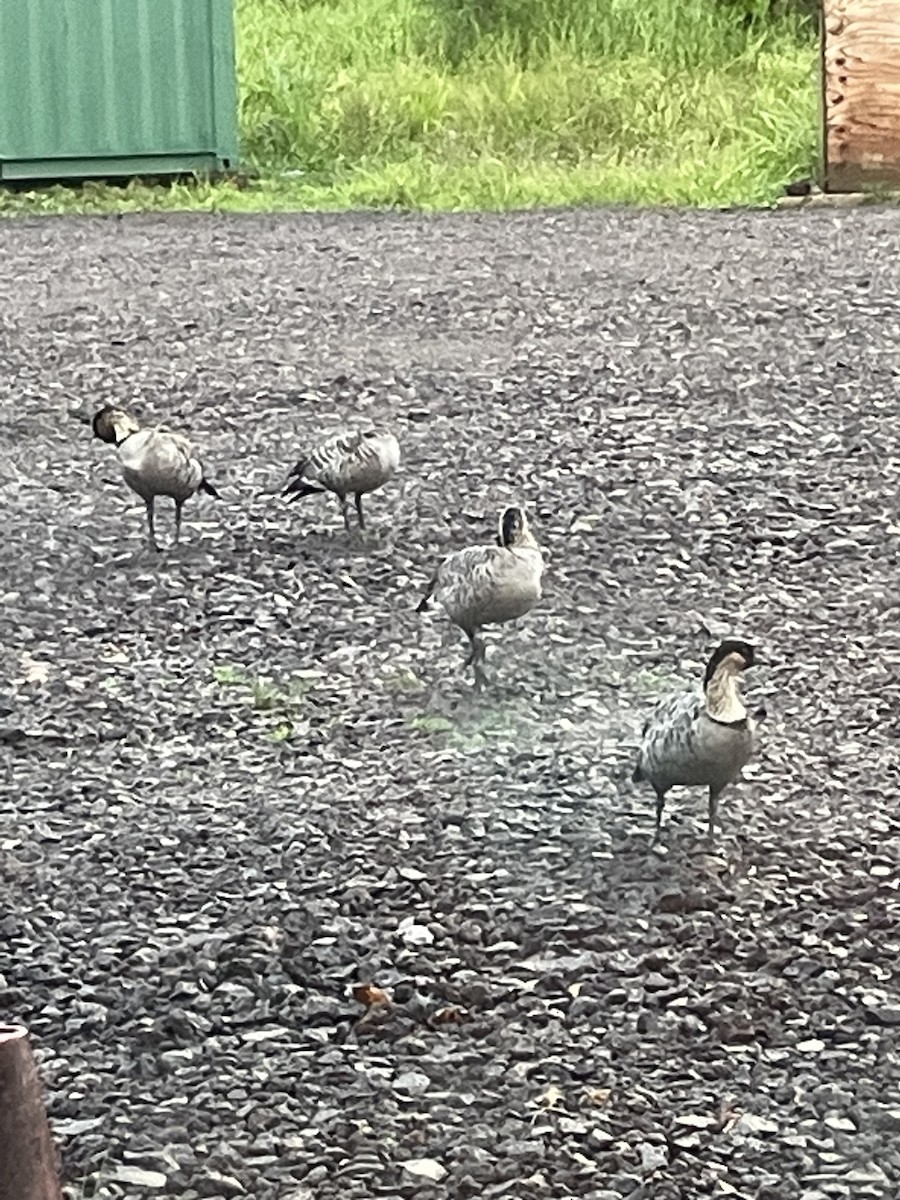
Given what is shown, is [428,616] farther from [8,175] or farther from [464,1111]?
[8,175]

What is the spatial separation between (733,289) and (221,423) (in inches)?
138

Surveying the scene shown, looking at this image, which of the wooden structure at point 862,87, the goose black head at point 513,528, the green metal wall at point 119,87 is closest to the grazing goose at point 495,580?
the goose black head at point 513,528

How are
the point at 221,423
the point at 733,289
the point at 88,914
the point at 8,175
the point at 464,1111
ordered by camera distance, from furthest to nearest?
the point at 8,175
the point at 733,289
the point at 221,423
the point at 88,914
the point at 464,1111

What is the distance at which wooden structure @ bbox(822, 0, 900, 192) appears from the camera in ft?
46.0

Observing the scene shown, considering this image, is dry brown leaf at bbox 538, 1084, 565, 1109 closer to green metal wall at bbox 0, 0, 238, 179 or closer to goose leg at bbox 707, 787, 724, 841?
goose leg at bbox 707, 787, 724, 841

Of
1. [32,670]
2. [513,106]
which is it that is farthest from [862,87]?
[32,670]

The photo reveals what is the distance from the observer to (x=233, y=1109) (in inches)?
133

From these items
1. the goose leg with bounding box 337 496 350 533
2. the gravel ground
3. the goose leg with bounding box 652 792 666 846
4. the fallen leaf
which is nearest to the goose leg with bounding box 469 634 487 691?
the gravel ground

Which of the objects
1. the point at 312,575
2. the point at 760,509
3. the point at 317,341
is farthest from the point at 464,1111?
the point at 317,341

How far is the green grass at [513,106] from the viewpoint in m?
15.4

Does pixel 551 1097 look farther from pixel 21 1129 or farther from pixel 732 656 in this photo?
pixel 21 1129

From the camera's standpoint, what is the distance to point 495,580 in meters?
4.99

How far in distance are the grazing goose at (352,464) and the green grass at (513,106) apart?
8541mm

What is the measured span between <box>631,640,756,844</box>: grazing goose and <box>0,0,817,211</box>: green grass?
1094cm
